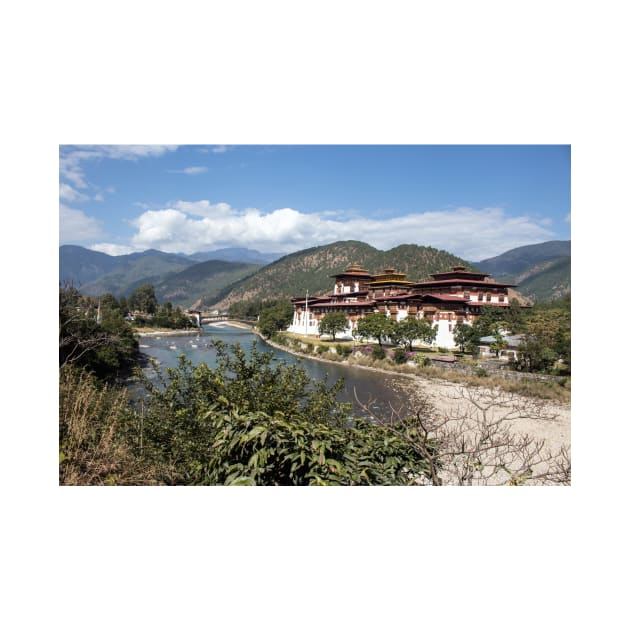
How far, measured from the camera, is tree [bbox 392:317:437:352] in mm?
8289

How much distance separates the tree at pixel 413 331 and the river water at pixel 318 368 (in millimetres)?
931

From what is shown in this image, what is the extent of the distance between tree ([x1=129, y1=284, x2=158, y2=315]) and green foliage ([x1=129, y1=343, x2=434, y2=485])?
152 inches

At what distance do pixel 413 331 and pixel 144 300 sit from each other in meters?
5.00

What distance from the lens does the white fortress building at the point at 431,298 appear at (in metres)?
8.42

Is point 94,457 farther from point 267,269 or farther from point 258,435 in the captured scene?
point 267,269

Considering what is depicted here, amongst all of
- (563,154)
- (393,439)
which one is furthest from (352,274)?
(393,439)

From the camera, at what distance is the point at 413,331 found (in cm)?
842

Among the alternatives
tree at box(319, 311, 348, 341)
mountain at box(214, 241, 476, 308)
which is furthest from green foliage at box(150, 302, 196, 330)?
tree at box(319, 311, 348, 341)

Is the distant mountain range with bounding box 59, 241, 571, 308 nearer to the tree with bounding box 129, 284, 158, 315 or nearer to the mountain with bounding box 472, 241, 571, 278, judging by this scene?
the mountain with bounding box 472, 241, 571, 278

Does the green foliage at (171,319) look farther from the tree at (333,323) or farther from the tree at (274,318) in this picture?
the tree at (333,323)

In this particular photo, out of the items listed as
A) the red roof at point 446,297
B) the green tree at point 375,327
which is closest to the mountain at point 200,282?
the green tree at point 375,327

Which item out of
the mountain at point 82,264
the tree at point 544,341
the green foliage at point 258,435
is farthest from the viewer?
the tree at point 544,341

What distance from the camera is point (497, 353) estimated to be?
27.0ft
